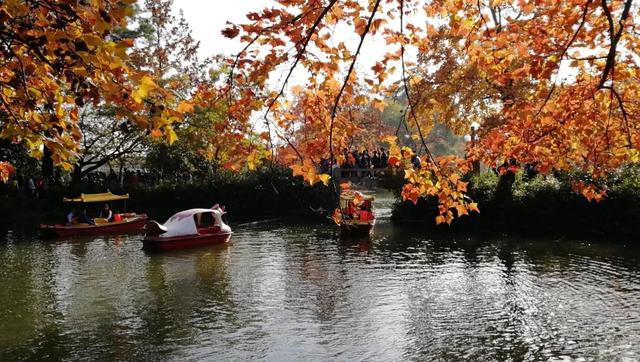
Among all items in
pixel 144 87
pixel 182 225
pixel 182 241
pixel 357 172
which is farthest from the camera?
pixel 357 172

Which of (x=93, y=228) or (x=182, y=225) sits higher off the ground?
(x=182, y=225)

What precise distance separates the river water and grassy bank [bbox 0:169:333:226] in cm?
1346

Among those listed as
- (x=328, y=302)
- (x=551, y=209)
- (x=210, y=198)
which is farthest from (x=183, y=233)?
(x=551, y=209)

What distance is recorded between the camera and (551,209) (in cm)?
2820

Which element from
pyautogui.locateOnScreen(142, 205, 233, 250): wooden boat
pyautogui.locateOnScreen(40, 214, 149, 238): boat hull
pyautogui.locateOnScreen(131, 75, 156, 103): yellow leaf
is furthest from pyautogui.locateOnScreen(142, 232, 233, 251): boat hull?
pyautogui.locateOnScreen(131, 75, 156, 103): yellow leaf

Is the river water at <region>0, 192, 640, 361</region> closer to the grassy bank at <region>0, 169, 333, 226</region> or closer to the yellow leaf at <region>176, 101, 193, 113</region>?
the yellow leaf at <region>176, 101, 193, 113</region>

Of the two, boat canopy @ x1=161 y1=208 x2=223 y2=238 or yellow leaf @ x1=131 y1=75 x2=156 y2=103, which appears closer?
yellow leaf @ x1=131 y1=75 x2=156 y2=103

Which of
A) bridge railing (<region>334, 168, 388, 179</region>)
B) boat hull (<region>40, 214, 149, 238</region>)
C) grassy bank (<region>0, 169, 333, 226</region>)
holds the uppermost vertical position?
bridge railing (<region>334, 168, 388, 179</region>)

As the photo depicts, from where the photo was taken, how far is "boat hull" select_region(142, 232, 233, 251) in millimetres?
24328

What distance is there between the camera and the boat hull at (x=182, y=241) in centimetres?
2433

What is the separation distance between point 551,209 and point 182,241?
Result: 723 inches

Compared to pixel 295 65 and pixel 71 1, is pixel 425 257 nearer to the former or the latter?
pixel 295 65

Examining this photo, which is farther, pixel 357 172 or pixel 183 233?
pixel 357 172

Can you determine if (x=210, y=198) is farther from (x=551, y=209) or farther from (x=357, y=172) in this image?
(x=551, y=209)
